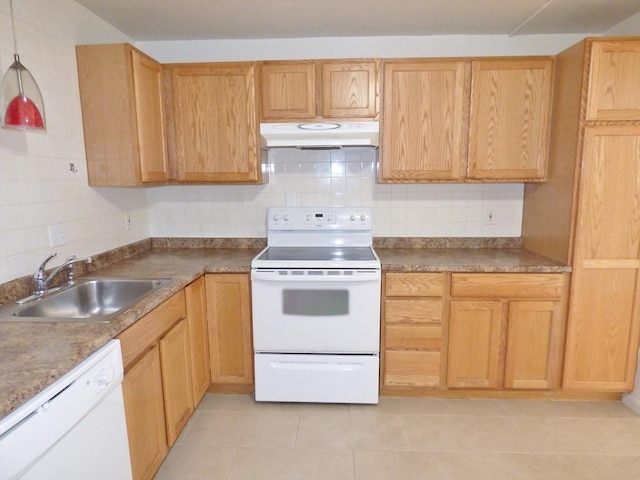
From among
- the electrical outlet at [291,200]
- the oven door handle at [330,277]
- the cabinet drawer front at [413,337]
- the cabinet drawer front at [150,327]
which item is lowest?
the cabinet drawer front at [413,337]

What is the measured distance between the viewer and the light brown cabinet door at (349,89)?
2428 millimetres

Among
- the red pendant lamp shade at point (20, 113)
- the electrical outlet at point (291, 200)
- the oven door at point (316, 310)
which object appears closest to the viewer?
the red pendant lamp shade at point (20, 113)

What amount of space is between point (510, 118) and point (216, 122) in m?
1.86

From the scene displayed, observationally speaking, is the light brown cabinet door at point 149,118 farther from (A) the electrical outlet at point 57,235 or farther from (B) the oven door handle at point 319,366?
(B) the oven door handle at point 319,366

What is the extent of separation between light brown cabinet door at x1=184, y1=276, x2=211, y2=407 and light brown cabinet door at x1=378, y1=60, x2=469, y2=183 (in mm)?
1352

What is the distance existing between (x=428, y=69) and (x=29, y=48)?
2.13 m

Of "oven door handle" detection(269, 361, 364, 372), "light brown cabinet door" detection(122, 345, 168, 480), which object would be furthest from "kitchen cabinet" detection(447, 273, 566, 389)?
"light brown cabinet door" detection(122, 345, 168, 480)

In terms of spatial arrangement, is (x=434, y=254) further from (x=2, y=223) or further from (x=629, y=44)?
(x=2, y=223)

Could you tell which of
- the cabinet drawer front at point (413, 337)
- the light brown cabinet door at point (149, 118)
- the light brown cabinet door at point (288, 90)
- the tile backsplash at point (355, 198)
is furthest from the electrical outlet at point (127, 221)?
the cabinet drawer front at point (413, 337)

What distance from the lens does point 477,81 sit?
7.85ft

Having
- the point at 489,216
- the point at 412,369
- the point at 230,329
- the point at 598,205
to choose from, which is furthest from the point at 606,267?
the point at 230,329

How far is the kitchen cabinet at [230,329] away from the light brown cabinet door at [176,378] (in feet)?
1.00

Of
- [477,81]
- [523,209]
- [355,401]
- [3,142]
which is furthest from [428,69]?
[3,142]

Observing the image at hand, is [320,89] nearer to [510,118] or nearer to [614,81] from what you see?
[510,118]
